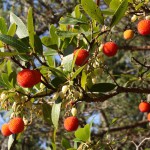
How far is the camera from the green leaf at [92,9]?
155 centimetres

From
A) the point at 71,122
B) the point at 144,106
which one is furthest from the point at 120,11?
the point at 144,106

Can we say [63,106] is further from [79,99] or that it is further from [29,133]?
[29,133]

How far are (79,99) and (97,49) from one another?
239 millimetres

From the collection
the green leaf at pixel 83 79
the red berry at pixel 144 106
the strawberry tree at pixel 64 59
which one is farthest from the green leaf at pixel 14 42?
the red berry at pixel 144 106

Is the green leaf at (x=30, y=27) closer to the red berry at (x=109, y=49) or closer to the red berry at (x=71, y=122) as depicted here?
the red berry at (x=109, y=49)

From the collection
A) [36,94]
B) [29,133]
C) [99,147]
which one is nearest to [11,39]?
[36,94]

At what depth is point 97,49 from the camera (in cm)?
169

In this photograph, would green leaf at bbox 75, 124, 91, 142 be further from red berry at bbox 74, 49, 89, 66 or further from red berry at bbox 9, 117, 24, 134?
red berry at bbox 74, 49, 89, 66

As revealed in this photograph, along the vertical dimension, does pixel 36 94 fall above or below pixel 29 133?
above

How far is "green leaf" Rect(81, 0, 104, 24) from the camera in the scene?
1552 mm

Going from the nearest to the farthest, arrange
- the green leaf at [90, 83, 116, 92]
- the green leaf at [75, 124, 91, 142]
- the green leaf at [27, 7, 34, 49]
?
the green leaf at [27, 7, 34, 49] → the green leaf at [90, 83, 116, 92] → the green leaf at [75, 124, 91, 142]

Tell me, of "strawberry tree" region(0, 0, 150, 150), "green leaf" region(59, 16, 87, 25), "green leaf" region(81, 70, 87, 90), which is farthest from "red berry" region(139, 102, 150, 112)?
"green leaf" region(59, 16, 87, 25)

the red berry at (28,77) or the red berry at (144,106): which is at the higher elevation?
the red berry at (28,77)

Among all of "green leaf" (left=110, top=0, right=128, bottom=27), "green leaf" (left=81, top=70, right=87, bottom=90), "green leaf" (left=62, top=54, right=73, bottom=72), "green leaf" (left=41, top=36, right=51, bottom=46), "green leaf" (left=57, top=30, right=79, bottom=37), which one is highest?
"green leaf" (left=110, top=0, right=128, bottom=27)
